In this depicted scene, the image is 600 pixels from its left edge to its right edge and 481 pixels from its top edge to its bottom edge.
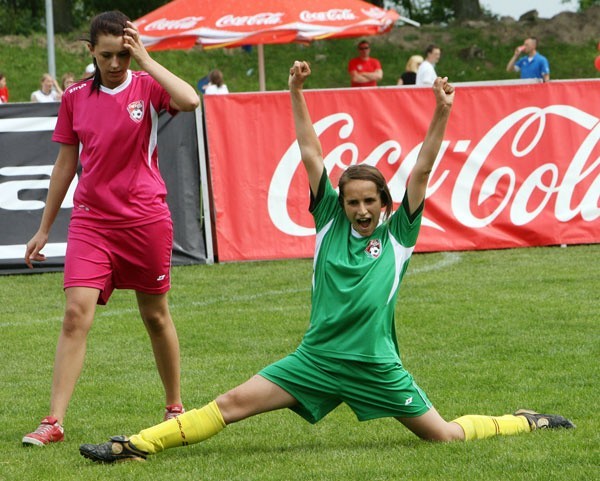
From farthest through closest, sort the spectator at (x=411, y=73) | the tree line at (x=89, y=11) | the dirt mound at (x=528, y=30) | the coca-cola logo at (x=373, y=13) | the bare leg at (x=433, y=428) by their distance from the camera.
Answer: the tree line at (x=89, y=11) → the dirt mound at (x=528, y=30) → the spectator at (x=411, y=73) → the coca-cola logo at (x=373, y=13) → the bare leg at (x=433, y=428)

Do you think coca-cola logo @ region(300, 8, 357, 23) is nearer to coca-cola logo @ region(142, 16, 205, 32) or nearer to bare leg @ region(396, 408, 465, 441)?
coca-cola logo @ region(142, 16, 205, 32)

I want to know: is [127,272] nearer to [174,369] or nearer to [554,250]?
[174,369]

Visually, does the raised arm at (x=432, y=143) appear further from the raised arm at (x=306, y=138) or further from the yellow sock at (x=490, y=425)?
the yellow sock at (x=490, y=425)

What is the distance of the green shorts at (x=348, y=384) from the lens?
17.3 ft

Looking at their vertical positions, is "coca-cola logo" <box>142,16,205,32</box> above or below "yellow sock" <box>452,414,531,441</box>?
above

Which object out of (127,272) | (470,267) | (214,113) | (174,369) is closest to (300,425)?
(174,369)

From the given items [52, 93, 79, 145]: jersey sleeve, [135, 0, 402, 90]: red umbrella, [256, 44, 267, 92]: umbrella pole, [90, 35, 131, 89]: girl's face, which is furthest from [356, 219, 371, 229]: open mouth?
[256, 44, 267, 92]: umbrella pole

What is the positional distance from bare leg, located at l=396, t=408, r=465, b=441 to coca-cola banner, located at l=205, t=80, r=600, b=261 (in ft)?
22.4

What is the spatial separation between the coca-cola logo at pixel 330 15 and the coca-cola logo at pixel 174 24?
5.05ft

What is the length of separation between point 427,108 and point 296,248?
1966 mm

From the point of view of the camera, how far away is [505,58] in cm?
3444

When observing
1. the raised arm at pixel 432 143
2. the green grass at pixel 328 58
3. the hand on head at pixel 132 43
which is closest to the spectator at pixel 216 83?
the green grass at pixel 328 58

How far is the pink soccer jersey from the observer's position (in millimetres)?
5785

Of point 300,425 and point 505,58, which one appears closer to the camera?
point 300,425
